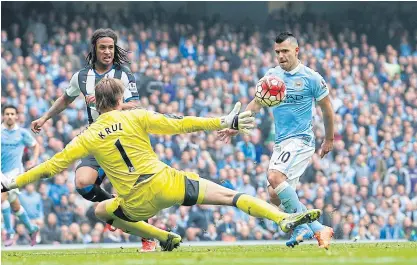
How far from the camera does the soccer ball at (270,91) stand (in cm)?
1204

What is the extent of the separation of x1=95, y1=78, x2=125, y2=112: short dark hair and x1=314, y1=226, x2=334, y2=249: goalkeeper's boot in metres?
2.64

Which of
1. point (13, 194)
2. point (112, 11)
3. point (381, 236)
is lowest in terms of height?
point (381, 236)

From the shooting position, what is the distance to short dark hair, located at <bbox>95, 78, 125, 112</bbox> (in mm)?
10742

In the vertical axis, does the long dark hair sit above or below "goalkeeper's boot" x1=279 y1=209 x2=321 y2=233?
above

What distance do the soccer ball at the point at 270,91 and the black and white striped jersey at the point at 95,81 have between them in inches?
59.2

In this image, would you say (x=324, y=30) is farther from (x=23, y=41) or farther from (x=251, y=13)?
(x=23, y=41)

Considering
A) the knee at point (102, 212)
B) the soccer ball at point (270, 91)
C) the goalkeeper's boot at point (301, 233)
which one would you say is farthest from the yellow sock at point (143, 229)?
the soccer ball at point (270, 91)

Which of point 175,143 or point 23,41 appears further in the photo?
point 23,41

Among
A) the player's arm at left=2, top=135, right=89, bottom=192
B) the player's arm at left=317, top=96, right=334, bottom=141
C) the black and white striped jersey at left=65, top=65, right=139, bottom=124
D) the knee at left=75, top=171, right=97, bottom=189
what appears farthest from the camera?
the player's arm at left=317, top=96, right=334, bottom=141

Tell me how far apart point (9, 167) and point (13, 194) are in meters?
0.62

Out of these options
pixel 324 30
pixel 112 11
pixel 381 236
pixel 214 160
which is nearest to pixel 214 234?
pixel 214 160

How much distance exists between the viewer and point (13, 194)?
1738cm

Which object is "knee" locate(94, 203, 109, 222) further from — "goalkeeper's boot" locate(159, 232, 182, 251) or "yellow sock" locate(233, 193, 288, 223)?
"yellow sock" locate(233, 193, 288, 223)

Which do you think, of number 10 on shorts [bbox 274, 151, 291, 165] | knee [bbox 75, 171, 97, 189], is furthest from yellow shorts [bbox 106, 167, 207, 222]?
number 10 on shorts [bbox 274, 151, 291, 165]
